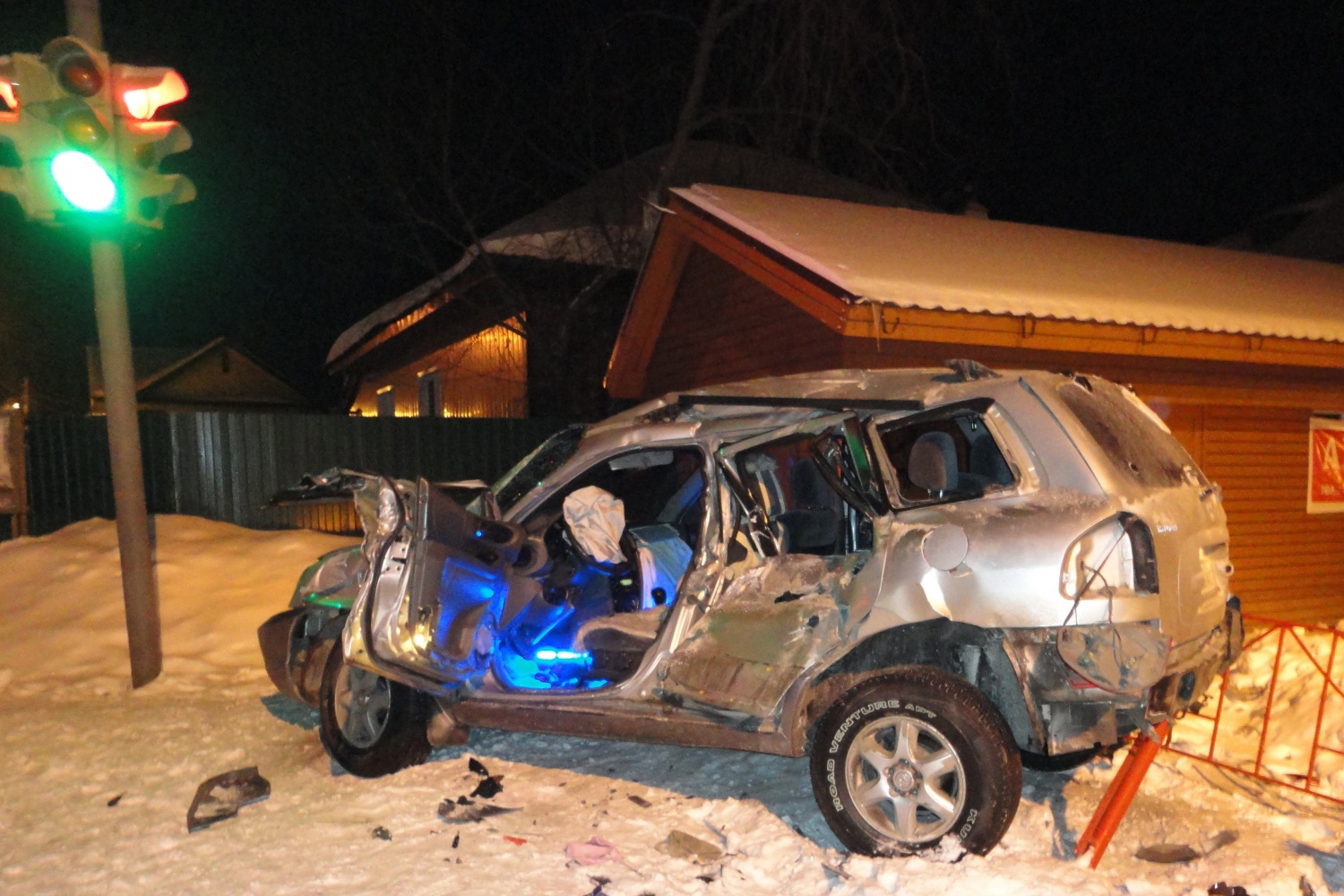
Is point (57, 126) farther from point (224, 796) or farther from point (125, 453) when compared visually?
point (224, 796)

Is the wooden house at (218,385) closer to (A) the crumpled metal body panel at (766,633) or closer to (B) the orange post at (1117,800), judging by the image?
(A) the crumpled metal body panel at (766,633)

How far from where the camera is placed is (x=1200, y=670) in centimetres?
388

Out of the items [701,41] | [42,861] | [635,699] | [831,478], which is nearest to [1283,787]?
[831,478]

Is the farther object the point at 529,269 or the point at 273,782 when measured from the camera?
the point at 529,269

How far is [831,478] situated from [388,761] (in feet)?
8.87

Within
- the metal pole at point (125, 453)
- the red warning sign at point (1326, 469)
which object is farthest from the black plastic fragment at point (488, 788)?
the red warning sign at point (1326, 469)

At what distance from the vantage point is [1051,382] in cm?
389

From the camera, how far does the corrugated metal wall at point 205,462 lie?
11133 mm

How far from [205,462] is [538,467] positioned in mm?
7566

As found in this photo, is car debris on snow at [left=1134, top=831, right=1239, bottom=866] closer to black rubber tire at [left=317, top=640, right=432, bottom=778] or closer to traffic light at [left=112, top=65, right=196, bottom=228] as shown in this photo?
black rubber tire at [left=317, top=640, right=432, bottom=778]

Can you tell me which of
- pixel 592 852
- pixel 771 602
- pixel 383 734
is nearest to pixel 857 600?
pixel 771 602

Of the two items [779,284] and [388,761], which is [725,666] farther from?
[779,284]

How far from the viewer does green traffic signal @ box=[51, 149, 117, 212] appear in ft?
19.1

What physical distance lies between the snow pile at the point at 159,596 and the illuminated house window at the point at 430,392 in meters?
9.76
